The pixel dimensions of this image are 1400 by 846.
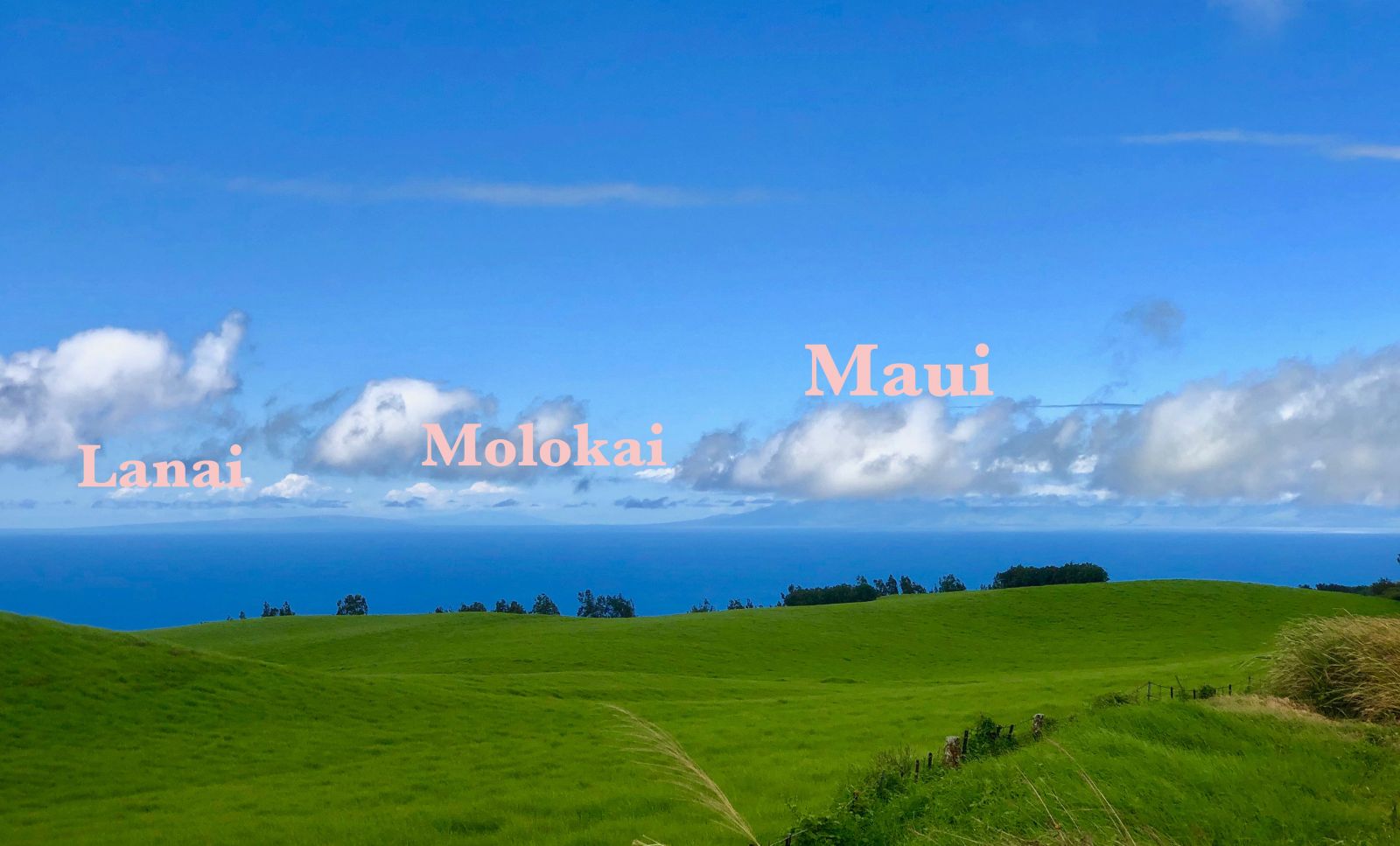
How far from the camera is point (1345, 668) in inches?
789

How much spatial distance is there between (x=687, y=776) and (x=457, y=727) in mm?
18745

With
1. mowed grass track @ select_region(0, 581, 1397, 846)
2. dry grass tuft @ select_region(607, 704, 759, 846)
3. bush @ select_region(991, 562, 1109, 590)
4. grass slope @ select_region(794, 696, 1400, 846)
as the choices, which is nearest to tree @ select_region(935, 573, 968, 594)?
bush @ select_region(991, 562, 1109, 590)

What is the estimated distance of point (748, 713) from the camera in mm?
30594

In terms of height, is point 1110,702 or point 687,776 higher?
point 687,776

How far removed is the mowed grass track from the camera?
1691cm

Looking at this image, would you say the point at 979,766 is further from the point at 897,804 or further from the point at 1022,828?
the point at 1022,828

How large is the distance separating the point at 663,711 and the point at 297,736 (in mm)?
12115

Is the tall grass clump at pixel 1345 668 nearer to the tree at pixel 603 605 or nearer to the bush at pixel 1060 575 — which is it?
the bush at pixel 1060 575

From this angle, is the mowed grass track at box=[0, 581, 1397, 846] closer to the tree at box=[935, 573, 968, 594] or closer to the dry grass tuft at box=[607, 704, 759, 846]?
the dry grass tuft at box=[607, 704, 759, 846]

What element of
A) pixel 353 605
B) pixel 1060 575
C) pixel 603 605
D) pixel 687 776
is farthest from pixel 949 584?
pixel 687 776

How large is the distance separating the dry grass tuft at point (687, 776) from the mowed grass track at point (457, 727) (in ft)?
1.65

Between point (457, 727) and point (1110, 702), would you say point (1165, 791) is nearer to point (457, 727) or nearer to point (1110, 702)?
point (1110, 702)

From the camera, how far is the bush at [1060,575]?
101438 millimetres

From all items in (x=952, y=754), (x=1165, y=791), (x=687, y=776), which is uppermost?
(x=687, y=776)
